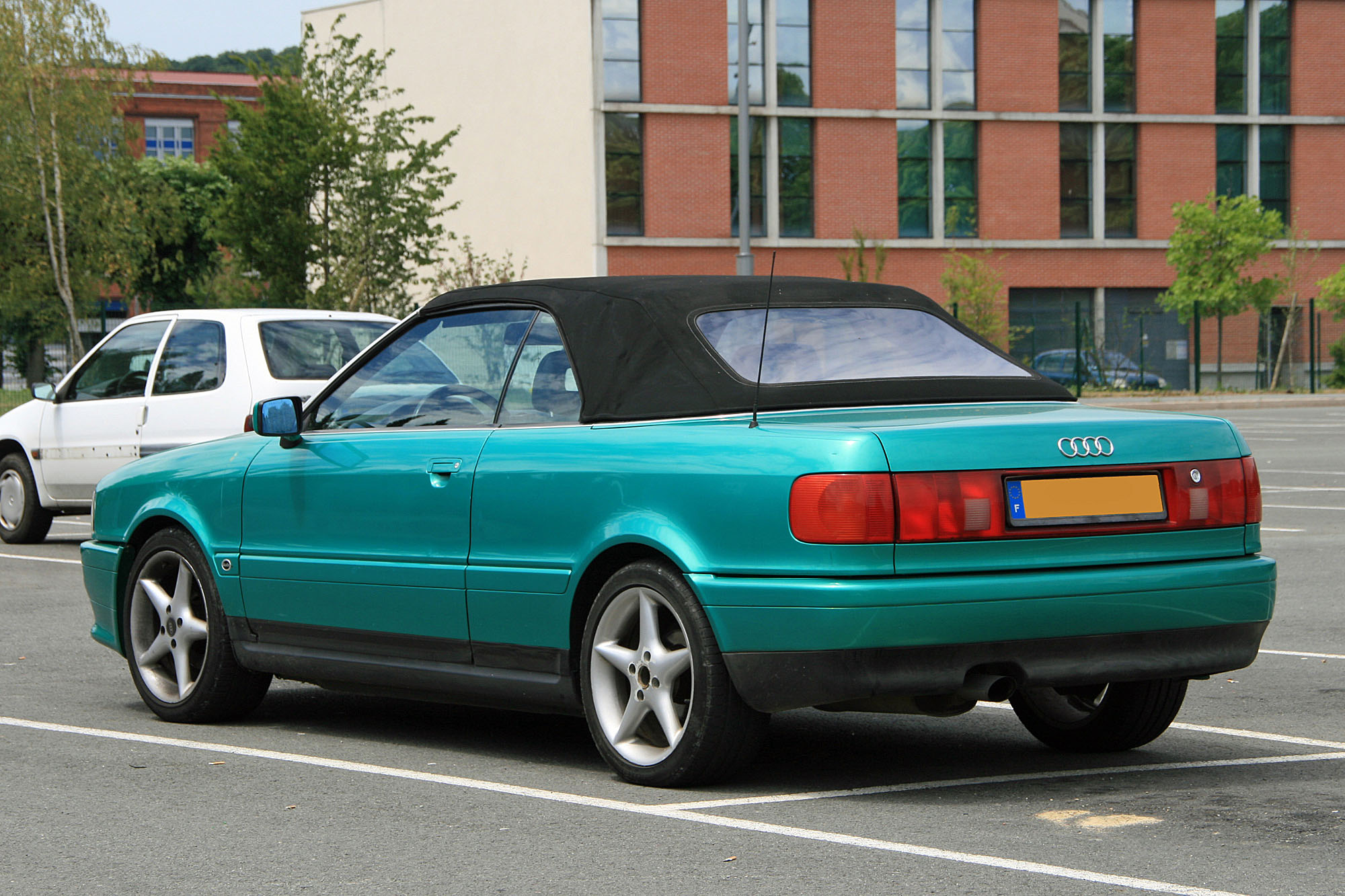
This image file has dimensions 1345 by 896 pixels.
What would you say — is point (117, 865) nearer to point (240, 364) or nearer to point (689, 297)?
point (689, 297)

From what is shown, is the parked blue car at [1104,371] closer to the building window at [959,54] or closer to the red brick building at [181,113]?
the building window at [959,54]

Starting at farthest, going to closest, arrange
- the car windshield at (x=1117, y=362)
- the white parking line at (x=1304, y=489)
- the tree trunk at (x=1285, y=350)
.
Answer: the tree trunk at (x=1285, y=350) < the car windshield at (x=1117, y=362) < the white parking line at (x=1304, y=489)

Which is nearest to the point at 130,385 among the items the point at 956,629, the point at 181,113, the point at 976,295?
the point at 956,629

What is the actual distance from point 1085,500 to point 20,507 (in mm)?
11581

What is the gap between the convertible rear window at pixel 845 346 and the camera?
563 cm

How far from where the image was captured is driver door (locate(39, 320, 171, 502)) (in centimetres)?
1333

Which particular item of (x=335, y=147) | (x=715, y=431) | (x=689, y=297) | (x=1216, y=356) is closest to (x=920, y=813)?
(x=715, y=431)

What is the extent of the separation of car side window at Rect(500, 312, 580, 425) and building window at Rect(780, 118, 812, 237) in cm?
4350

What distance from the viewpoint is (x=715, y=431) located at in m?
5.13

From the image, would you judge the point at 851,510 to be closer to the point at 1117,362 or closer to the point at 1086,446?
the point at 1086,446

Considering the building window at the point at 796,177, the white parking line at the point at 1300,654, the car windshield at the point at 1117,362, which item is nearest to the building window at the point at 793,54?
the building window at the point at 796,177

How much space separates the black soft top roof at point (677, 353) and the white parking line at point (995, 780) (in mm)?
1154

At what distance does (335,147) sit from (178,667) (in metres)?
23.9

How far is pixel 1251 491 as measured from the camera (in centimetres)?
542
